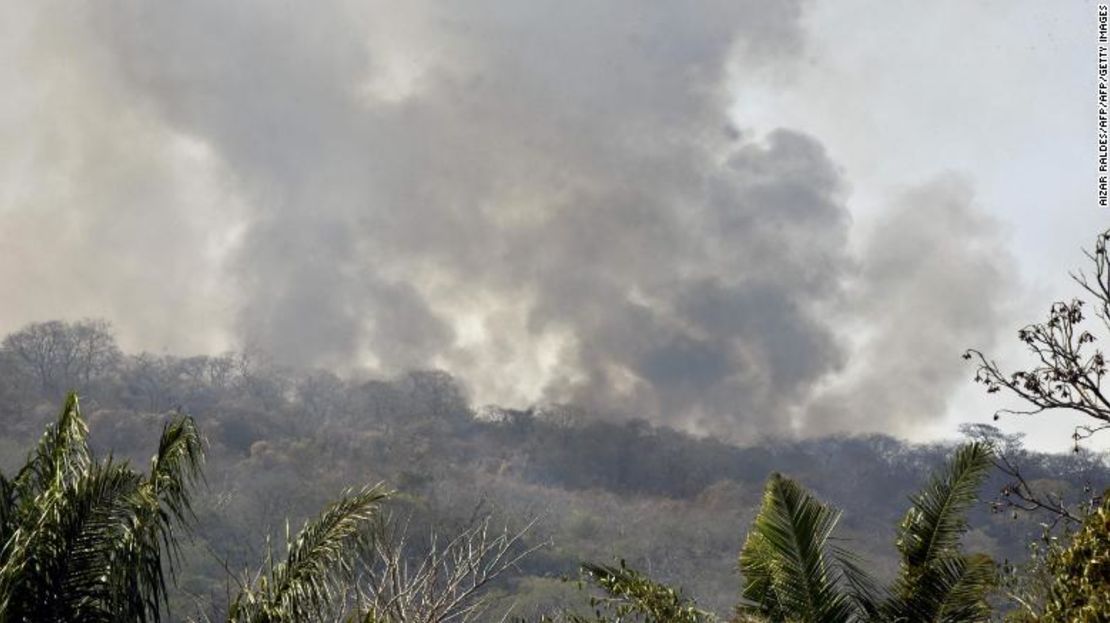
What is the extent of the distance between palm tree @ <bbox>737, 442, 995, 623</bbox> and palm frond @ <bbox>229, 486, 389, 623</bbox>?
420 centimetres

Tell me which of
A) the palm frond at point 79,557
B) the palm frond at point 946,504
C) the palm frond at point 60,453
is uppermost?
the palm frond at point 946,504

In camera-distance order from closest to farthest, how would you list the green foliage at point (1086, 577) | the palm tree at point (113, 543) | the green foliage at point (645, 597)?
the palm tree at point (113, 543)
the green foliage at point (1086, 577)
the green foliage at point (645, 597)

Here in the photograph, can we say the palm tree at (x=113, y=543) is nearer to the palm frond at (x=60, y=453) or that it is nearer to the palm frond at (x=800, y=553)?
the palm frond at (x=60, y=453)


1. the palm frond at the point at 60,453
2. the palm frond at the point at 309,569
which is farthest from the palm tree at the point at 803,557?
the palm frond at the point at 60,453

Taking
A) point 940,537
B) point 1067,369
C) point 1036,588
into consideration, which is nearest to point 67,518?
point 940,537

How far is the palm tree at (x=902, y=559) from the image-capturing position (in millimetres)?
11852

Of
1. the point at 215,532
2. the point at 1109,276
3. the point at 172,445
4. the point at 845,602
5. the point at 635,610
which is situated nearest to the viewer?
the point at 172,445

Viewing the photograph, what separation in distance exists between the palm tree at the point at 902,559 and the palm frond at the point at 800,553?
0.01 meters

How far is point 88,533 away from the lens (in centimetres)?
1006

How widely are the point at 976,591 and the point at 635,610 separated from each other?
404 centimetres

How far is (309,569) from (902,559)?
21.5 feet

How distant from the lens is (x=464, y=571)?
17.9 metres

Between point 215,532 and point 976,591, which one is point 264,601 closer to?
point 976,591

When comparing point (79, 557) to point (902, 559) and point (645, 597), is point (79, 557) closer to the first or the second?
point (645, 597)
